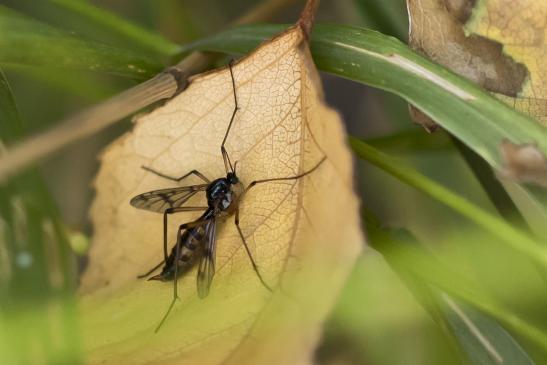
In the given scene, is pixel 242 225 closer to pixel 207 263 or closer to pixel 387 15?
pixel 207 263

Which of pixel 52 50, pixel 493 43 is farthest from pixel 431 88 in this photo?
pixel 52 50

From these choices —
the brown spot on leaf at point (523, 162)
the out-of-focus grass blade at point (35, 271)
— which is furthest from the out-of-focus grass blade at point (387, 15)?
the out-of-focus grass blade at point (35, 271)

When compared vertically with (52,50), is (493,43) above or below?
below

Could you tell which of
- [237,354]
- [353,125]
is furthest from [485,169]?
[353,125]

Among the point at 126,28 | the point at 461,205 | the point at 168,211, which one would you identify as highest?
the point at 126,28

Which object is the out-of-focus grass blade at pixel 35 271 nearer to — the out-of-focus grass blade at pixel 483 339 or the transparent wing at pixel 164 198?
the transparent wing at pixel 164 198

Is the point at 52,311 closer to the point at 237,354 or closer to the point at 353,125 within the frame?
the point at 237,354
